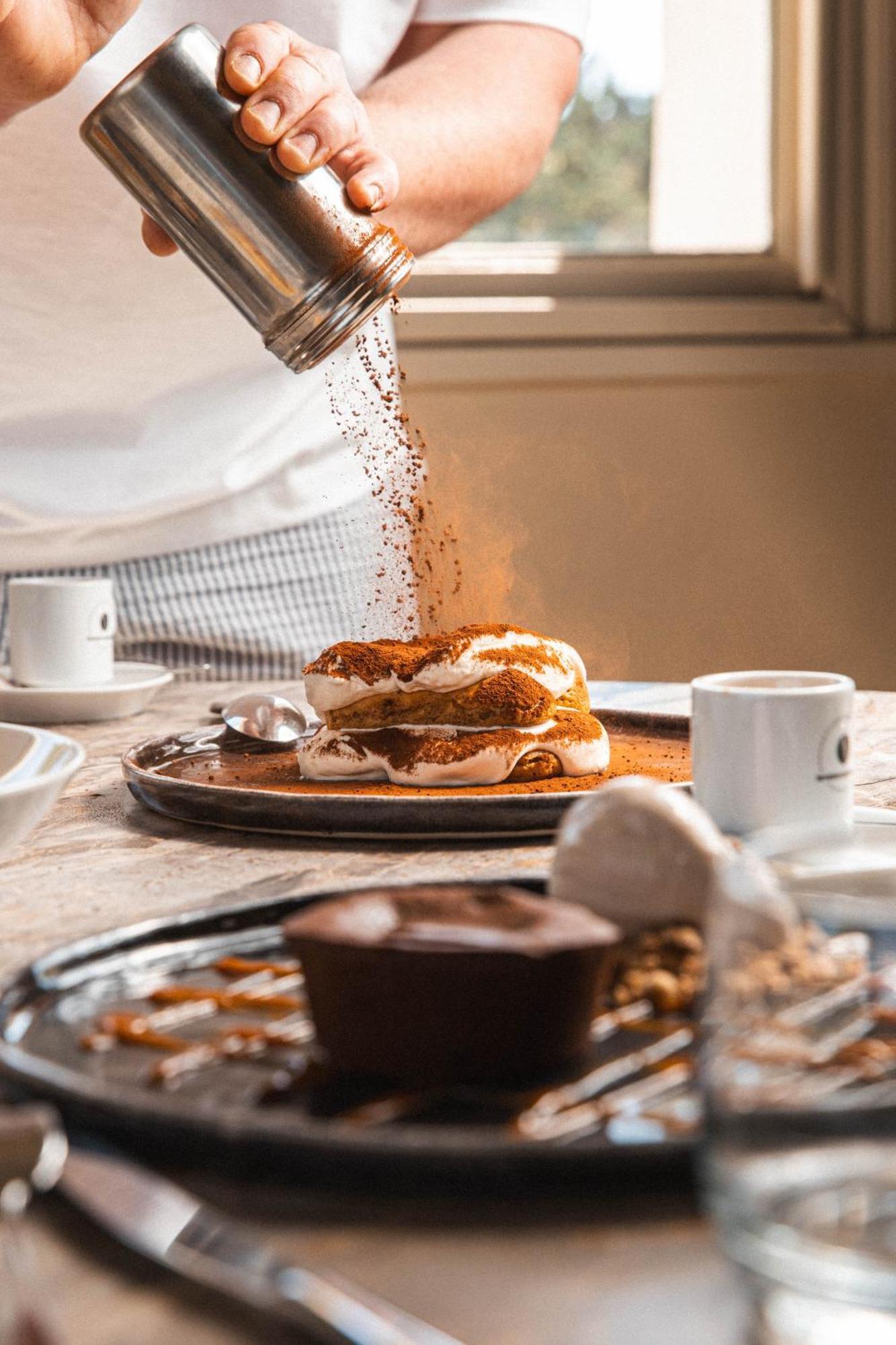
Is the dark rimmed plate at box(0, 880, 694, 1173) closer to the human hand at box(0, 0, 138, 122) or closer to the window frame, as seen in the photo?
the human hand at box(0, 0, 138, 122)

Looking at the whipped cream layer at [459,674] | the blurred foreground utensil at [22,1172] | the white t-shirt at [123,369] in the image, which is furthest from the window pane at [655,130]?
the blurred foreground utensil at [22,1172]

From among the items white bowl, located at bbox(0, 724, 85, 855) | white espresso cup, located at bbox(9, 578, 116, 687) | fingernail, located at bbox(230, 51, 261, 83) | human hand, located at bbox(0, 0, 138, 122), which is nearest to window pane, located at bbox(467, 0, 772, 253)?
white espresso cup, located at bbox(9, 578, 116, 687)

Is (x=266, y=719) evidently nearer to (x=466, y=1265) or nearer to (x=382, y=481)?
(x=382, y=481)

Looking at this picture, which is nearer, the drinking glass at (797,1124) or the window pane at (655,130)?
the drinking glass at (797,1124)

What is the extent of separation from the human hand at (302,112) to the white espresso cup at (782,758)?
513 mm

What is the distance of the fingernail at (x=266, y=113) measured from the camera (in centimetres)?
116

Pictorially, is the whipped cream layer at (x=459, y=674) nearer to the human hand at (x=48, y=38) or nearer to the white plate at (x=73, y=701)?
the white plate at (x=73, y=701)

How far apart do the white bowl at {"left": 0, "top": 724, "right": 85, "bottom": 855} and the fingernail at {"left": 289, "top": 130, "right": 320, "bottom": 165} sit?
46cm

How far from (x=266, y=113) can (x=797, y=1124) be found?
3.07 ft

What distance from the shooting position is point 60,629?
61.1 inches

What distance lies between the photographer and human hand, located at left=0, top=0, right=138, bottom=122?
4.04ft

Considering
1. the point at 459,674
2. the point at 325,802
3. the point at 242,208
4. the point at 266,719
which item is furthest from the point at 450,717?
the point at 242,208

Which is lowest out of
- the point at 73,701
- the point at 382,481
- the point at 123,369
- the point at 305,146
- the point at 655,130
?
the point at 73,701

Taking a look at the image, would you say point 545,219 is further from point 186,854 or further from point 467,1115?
point 467,1115
